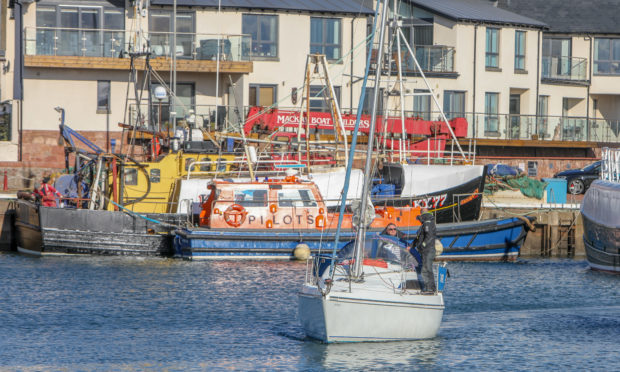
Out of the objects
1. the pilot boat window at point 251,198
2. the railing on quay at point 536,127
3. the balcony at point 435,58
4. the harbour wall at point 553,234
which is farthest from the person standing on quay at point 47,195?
the balcony at point 435,58

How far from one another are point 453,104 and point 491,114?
1.98 m

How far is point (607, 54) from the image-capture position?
54.8 meters

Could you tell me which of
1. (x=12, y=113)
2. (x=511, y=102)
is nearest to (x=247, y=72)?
(x=12, y=113)

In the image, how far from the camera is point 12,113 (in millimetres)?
42094

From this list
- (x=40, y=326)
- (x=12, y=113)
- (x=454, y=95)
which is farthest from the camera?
(x=454, y=95)

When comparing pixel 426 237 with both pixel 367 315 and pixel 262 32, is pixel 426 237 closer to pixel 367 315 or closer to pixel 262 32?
pixel 367 315

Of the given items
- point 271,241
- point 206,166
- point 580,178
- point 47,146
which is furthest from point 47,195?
point 580,178

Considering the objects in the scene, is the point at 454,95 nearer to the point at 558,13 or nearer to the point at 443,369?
the point at 558,13

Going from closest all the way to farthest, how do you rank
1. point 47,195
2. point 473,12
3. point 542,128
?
point 47,195 → point 542,128 → point 473,12

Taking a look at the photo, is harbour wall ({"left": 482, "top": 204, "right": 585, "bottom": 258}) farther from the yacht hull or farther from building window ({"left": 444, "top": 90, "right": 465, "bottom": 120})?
the yacht hull

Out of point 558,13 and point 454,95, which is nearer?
point 454,95

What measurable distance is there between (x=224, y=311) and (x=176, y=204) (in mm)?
10281

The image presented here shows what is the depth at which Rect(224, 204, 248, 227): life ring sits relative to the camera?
1211 inches

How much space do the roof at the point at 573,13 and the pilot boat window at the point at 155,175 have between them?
2852 cm
